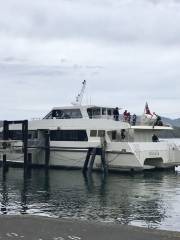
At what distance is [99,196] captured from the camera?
85.1ft

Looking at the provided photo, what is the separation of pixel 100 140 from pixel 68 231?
28.6 metres

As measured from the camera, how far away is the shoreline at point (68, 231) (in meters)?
11.4

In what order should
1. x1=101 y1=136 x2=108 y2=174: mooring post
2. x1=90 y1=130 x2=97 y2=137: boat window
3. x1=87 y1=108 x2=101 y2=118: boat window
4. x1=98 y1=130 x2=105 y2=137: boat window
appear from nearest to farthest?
x1=101 y1=136 x2=108 y2=174: mooring post < x1=98 y1=130 x2=105 y2=137: boat window < x1=90 y1=130 x2=97 y2=137: boat window < x1=87 y1=108 x2=101 y2=118: boat window

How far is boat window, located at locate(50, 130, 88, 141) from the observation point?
41794mm

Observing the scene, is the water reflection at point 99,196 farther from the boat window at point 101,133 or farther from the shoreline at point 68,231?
the shoreline at point 68,231

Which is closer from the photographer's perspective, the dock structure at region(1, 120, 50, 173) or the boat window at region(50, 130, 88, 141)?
the dock structure at region(1, 120, 50, 173)

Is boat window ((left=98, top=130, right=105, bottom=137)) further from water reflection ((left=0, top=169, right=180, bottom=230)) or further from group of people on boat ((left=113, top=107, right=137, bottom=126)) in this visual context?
water reflection ((left=0, top=169, right=180, bottom=230))

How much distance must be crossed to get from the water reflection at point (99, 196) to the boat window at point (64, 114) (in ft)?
18.1

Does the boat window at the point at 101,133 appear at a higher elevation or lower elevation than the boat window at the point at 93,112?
lower

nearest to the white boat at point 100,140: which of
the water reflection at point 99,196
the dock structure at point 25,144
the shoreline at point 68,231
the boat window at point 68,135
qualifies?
the boat window at point 68,135

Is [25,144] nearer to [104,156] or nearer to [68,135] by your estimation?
[68,135]

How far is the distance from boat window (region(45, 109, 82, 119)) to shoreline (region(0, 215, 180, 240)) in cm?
2973

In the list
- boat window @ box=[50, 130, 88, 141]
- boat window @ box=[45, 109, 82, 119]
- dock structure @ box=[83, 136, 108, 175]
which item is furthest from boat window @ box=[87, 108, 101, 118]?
dock structure @ box=[83, 136, 108, 175]

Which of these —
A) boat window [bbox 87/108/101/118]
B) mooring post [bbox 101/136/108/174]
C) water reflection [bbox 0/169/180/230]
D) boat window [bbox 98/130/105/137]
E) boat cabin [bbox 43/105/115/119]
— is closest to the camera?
water reflection [bbox 0/169/180/230]
